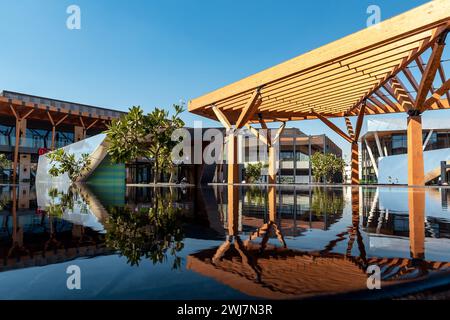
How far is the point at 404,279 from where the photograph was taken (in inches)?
83.5

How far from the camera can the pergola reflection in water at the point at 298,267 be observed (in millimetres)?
1971

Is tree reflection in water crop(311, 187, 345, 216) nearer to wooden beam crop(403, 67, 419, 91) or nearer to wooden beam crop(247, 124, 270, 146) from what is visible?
wooden beam crop(403, 67, 419, 91)

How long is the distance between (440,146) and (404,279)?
55.4 meters

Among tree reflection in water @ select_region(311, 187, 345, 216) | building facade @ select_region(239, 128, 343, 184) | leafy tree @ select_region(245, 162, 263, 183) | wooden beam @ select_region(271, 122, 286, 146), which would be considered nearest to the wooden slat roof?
wooden beam @ select_region(271, 122, 286, 146)

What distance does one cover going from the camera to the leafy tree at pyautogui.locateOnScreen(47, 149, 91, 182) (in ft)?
92.7

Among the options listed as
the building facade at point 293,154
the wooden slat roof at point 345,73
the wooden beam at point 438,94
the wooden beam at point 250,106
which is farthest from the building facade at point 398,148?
the wooden beam at point 250,106

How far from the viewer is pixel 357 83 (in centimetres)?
1451

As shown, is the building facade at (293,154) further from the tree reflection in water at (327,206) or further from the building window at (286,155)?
the tree reflection in water at (327,206)

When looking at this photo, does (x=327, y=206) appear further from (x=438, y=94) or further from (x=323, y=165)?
(x=323, y=165)

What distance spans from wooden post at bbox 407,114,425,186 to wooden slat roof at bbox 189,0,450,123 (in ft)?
8.03

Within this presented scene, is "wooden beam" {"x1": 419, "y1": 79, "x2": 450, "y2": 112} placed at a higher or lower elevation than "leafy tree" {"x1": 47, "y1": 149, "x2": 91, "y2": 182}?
higher
